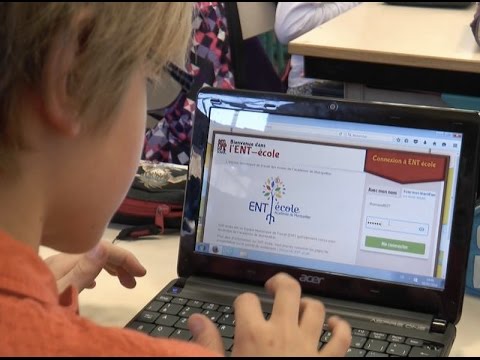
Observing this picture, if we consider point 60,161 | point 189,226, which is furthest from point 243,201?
point 60,161

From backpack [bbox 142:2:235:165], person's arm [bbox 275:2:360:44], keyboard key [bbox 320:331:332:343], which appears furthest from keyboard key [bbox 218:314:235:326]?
person's arm [bbox 275:2:360:44]

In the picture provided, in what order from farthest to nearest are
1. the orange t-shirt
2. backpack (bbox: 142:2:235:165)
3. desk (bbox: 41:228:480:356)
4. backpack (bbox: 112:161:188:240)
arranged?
backpack (bbox: 142:2:235:165), backpack (bbox: 112:161:188:240), desk (bbox: 41:228:480:356), the orange t-shirt

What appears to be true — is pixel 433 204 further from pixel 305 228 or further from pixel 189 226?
pixel 189 226

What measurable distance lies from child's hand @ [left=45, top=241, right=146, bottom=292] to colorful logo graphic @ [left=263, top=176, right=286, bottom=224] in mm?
183

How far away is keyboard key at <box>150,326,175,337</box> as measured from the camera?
0.90 metres

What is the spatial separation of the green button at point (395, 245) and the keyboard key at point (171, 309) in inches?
9.0

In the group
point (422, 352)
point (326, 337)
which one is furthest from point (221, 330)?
point (422, 352)

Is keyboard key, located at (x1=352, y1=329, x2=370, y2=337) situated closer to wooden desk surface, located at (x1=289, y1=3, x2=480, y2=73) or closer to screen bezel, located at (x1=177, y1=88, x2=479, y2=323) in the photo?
screen bezel, located at (x1=177, y1=88, x2=479, y2=323)

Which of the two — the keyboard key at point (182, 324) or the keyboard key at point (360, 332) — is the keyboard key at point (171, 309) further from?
the keyboard key at point (360, 332)

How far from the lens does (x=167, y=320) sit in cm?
93

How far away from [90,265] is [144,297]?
0.08 meters

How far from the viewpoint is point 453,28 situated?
1792 millimetres

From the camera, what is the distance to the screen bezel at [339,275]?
0.91m

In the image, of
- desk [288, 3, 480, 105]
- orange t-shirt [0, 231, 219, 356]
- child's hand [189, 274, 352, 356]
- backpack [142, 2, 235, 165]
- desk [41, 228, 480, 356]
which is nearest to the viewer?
orange t-shirt [0, 231, 219, 356]
